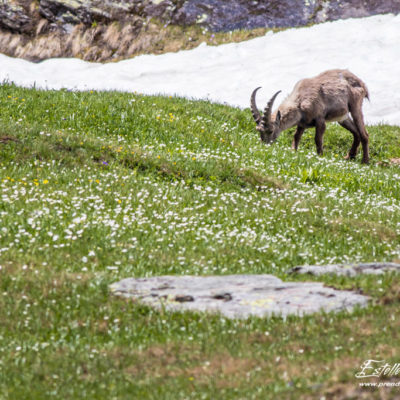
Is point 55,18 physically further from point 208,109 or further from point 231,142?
point 231,142

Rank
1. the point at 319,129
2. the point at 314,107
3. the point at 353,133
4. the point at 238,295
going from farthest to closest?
1. the point at 353,133
2. the point at 319,129
3. the point at 314,107
4. the point at 238,295

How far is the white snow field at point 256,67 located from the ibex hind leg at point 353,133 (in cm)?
449

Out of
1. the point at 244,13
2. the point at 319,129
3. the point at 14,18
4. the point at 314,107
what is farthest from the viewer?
the point at 244,13

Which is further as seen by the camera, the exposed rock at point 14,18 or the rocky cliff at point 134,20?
the exposed rock at point 14,18

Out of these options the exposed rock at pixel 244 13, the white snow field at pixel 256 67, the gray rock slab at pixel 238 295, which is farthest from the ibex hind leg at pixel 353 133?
the exposed rock at pixel 244 13

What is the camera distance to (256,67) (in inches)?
1085

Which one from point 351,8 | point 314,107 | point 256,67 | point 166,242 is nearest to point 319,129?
point 314,107

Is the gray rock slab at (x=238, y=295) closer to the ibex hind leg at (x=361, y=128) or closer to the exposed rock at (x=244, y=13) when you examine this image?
the ibex hind leg at (x=361, y=128)

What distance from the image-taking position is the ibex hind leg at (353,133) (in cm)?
1858

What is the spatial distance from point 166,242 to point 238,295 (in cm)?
258

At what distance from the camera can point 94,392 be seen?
518 cm

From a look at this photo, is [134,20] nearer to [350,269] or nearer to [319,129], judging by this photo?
[319,129]

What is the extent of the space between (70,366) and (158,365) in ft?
2.61

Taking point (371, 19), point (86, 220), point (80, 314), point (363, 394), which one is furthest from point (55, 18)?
point (363, 394)
